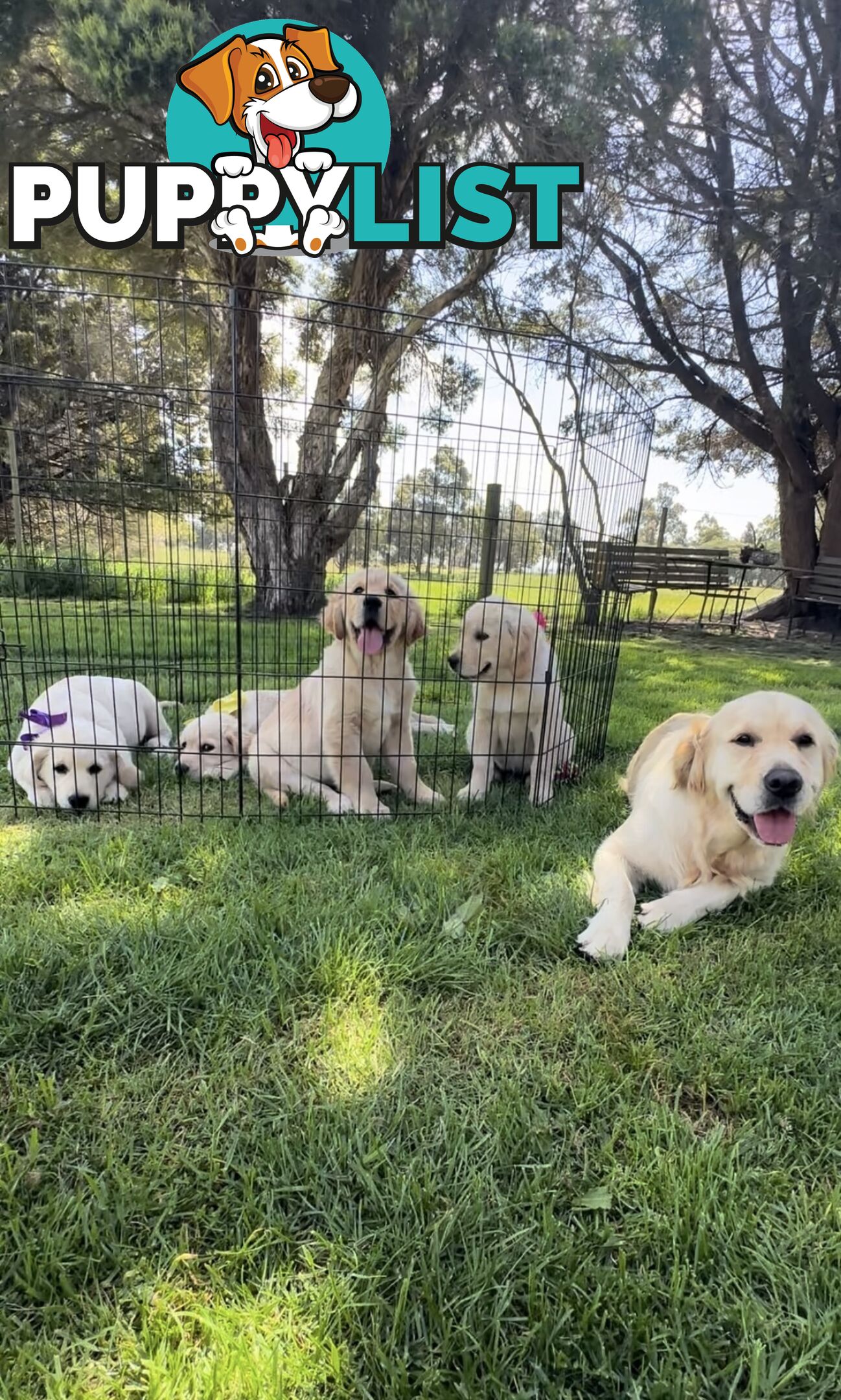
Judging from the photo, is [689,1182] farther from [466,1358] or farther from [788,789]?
[788,789]

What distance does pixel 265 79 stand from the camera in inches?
213

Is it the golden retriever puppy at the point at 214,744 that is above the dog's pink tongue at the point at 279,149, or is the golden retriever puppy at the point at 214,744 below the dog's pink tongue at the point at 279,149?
below

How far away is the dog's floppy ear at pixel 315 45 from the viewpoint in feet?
18.3

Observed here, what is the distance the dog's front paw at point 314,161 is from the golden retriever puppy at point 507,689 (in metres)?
4.55

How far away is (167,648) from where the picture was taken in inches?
214

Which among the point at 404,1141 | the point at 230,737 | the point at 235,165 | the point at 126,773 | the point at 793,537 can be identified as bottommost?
the point at 404,1141

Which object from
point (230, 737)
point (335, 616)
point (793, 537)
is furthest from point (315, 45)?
point (793, 537)

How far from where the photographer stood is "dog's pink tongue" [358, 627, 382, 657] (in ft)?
9.87

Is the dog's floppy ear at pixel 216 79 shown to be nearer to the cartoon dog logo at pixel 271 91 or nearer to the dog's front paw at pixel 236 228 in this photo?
the cartoon dog logo at pixel 271 91

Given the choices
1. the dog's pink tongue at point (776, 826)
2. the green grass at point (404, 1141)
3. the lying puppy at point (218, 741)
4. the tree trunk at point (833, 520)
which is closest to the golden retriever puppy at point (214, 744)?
the lying puppy at point (218, 741)

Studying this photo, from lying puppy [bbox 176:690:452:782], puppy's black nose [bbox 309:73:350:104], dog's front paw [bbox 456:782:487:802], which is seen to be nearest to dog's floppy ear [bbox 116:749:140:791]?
lying puppy [bbox 176:690:452:782]

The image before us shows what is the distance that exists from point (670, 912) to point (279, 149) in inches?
240

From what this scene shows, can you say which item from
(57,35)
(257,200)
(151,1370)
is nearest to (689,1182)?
(151,1370)

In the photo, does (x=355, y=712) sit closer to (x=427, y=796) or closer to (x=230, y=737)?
(x=427, y=796)
